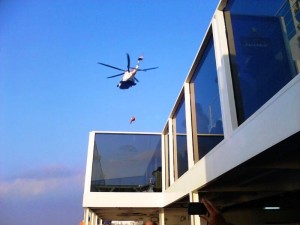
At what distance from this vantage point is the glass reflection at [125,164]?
7898 millimetres

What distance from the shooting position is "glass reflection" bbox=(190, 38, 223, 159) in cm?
376

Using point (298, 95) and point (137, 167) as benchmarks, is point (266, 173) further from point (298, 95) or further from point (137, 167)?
point (137, 167)

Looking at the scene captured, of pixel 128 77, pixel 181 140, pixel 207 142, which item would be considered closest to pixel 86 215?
pixel 181 140

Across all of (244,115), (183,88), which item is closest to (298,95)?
(244,115)

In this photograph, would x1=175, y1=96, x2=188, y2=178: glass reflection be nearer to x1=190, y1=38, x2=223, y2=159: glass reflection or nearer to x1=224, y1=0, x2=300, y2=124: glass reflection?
x1=190, y1=38, x2=223, y2=159: glass reflection

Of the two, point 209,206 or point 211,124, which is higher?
point 211,124

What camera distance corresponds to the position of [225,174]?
328 centimetres

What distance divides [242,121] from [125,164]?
18.1ft

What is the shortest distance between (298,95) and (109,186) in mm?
6615

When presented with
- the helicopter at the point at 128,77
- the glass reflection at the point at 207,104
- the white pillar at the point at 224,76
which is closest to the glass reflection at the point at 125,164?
the glass reflection at the point at 207,104

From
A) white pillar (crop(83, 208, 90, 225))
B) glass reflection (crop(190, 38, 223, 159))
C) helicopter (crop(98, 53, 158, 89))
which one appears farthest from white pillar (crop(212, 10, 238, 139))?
helicopter (crop(98, 53, 158, 89))

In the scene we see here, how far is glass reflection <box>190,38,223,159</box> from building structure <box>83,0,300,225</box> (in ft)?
0.04

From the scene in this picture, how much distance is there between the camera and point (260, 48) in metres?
2.74

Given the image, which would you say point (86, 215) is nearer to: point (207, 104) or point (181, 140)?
point (181, 140)
